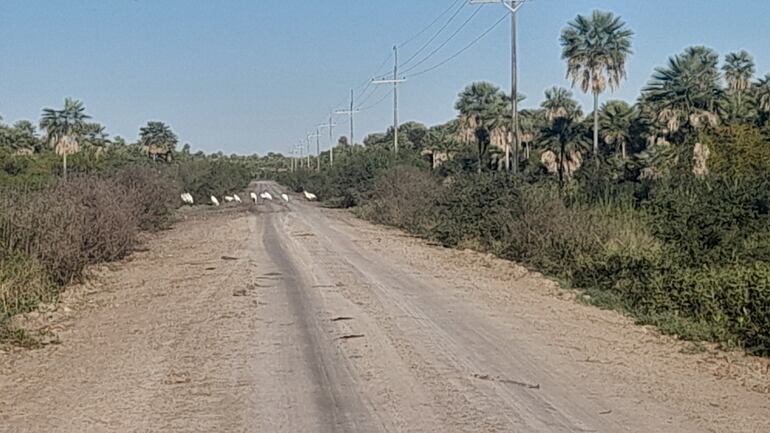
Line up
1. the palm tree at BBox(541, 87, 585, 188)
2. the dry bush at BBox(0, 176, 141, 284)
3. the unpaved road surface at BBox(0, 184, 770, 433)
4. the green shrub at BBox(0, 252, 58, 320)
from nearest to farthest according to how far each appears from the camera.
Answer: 1. the unpaved road surface at BBox(0, 184, 770, 433)
2. the green shrub at BBox(0, 252, 58, 320)
3. the dry bush at BBox(0, 176, 141, 284)
4. the palm tree at BBox(541, 87, 585, 188)

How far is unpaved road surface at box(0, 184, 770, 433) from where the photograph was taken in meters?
8.99

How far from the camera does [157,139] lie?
11631cm

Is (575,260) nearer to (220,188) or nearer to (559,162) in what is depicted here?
(559,162)

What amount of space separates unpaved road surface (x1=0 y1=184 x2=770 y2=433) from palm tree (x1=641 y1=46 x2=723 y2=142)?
43.4 meters

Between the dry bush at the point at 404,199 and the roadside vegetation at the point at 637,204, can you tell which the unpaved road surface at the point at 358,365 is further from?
the dry bush at the point at 404,199

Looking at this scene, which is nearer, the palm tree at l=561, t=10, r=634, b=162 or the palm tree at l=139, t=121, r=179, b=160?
the palm tree at l=561, t=10, r=634, b=162

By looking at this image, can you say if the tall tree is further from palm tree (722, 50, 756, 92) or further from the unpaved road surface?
the unpaved road surface

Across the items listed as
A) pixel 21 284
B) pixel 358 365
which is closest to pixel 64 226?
pixel 21 284

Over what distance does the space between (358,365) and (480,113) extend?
6898cm

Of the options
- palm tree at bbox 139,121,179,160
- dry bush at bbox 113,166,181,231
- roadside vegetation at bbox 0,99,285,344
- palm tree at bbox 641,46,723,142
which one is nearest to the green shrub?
roadside vegetation at bbox 0,99,285,344

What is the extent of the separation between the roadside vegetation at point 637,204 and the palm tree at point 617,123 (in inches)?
14.3

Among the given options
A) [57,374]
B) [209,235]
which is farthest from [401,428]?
[209,235]

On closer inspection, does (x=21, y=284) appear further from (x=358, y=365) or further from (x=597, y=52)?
(x=597, y=52)

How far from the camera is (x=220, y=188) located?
7912cm
